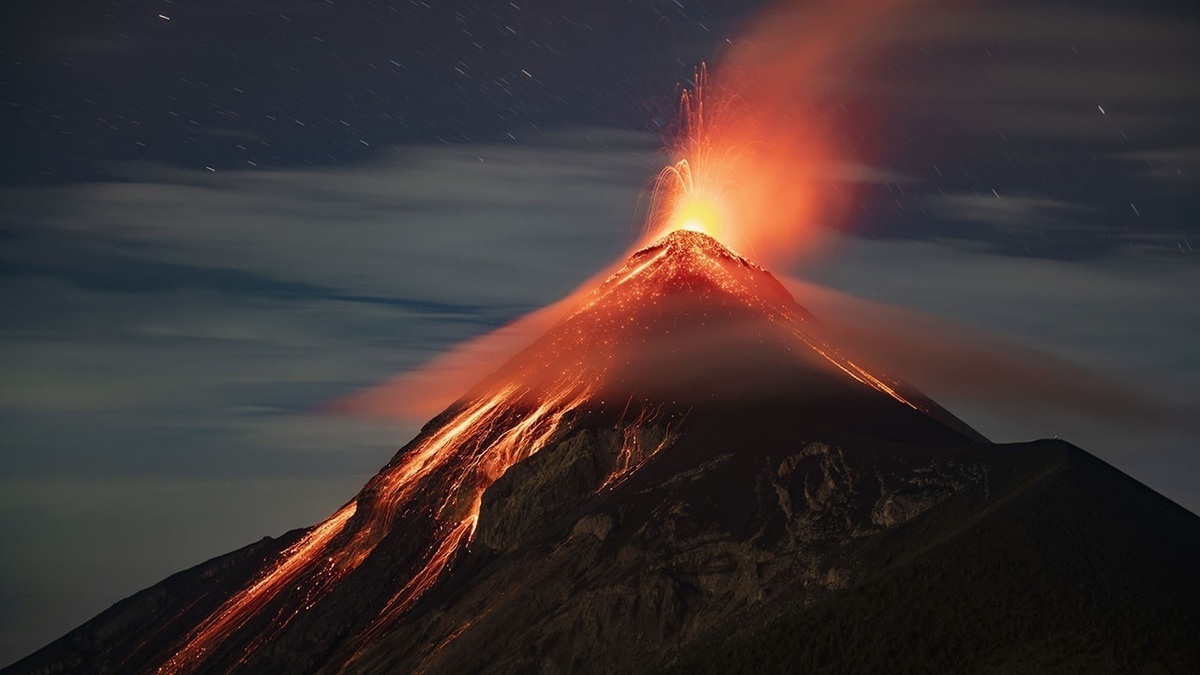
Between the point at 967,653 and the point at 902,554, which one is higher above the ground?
the point at 902,554

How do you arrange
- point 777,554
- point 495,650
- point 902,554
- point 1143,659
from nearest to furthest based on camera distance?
point 1143,659 → point 902,554 → point 777,554 → point 495,650

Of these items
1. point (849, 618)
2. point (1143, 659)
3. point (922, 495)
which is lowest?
point (1143, 659)

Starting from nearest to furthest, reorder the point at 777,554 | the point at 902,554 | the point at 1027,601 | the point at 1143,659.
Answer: the point at 1143,659
the point at 1027,601
the point at 902,554
the point at 777,554

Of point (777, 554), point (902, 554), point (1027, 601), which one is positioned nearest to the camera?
point (1027, 601)

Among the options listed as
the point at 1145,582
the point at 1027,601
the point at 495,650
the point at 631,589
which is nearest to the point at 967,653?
the point at 1027,601

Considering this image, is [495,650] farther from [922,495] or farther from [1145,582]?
[1145,582]

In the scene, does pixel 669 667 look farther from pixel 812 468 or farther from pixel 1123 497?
pixel 1123 497

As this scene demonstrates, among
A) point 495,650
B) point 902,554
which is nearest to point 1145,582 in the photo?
point 902,554

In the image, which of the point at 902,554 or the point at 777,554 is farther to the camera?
the point at 777,554

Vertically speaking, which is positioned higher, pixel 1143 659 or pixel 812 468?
pixel 812 468
